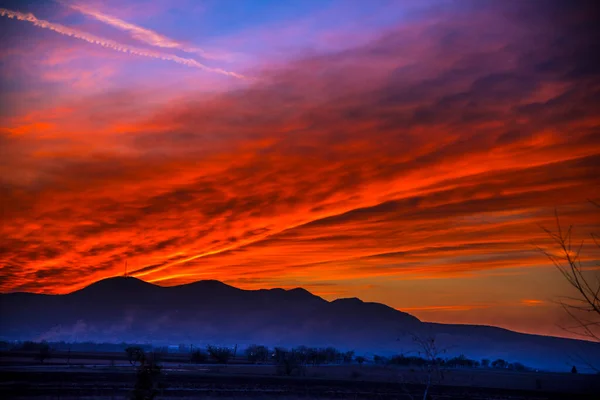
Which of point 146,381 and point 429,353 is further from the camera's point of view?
point 146,381

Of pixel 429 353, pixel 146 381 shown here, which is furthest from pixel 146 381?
pixel 429 353

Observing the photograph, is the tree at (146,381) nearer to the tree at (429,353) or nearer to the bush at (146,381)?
the bush at (146,381)

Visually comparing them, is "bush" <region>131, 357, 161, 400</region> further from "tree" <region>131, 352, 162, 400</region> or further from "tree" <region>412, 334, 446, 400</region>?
"tree" <region>412, 334, 446, 400</region>

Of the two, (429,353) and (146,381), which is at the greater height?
(429,353)

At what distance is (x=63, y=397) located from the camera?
4500 centimetres

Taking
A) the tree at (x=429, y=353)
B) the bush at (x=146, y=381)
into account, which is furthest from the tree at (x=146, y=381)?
the tree at (x=429, y=353)

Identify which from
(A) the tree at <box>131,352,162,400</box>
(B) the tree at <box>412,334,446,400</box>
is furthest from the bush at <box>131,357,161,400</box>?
(B) the tree at <box>412,334,446,400</box>

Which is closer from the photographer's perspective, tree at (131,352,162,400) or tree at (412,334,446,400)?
tree at (412,334,446,400)

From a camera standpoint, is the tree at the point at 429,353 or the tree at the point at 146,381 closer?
the tree at the point at 429,353

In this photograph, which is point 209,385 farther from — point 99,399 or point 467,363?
point 467,363

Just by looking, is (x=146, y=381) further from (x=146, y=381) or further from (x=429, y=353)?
(x=429, y=353)

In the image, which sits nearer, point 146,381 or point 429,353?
point 429,353

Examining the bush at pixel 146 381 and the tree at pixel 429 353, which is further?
the bush at pixel 146 381

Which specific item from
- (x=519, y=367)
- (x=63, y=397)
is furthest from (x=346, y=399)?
(x=519, y=367)
